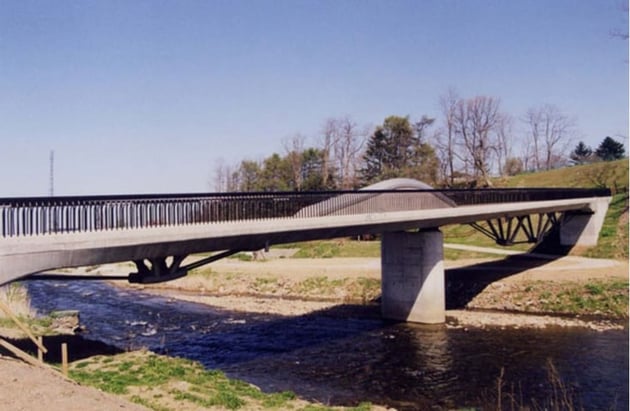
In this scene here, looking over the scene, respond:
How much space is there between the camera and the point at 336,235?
22469mm

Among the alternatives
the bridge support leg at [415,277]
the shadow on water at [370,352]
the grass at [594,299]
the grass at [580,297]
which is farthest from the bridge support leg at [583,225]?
the bridge support leg at [415,277]

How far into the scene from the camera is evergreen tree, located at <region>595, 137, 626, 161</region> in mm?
88250

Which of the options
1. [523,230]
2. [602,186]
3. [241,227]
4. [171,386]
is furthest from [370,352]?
[602,186]

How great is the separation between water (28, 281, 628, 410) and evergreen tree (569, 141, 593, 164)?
80036 mm

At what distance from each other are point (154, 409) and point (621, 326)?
80.4 ft

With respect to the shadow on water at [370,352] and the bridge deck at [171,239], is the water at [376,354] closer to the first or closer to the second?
the shadow on water at [370,352]

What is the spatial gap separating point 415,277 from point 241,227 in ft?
49.4

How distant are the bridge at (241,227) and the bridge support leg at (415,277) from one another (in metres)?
0.06

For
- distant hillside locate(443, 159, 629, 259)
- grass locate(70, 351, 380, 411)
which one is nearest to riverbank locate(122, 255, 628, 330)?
distant hillside locate(443, 159, 629, 259)

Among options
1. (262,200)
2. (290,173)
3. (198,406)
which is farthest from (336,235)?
(290,173)

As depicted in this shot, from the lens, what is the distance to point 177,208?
1661 cm

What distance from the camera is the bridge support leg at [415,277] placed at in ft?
97.0

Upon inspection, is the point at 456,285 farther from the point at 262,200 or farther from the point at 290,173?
the point at 290,173

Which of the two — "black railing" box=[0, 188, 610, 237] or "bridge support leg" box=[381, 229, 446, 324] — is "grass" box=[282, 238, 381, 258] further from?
"black railing" box=[0, 188, 610, 237]
